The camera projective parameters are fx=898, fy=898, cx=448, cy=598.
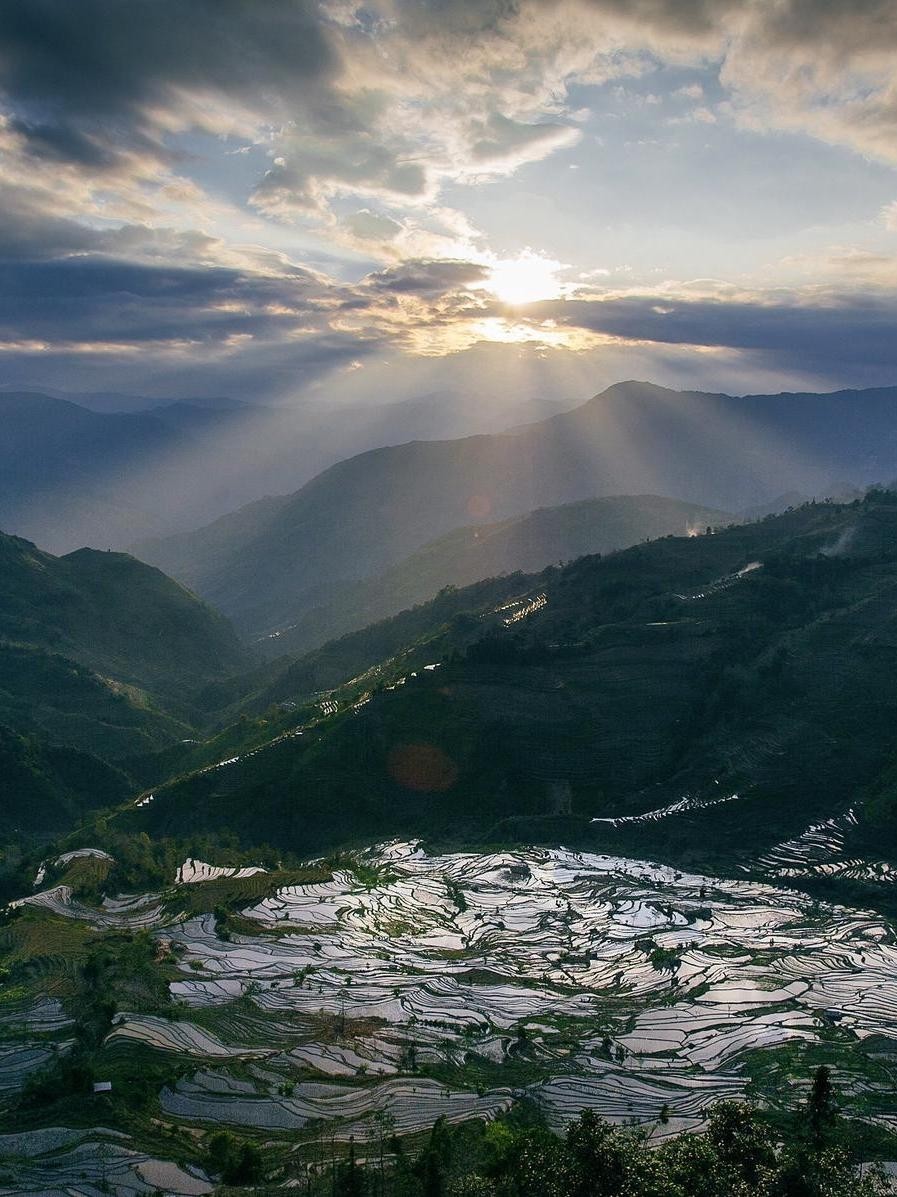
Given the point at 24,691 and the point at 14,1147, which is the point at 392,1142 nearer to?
the point at 14,1147

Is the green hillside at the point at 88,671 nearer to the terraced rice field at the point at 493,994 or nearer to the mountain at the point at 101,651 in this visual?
the mountain at the point at 101,651

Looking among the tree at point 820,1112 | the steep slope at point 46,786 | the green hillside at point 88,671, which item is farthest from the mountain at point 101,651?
the tree at point 820,1112

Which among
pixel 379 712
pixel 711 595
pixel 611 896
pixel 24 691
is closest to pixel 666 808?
pixel 611 896

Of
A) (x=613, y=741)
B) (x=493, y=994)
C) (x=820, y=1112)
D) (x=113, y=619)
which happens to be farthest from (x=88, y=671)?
(x=820, y=1112)

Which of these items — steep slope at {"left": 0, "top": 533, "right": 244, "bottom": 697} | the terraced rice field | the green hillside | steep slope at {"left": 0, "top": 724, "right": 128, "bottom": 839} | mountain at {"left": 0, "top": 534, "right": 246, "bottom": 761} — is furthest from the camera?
steep slope at {"left": 0, "top": 533, "right": 244, "bottom": 697}

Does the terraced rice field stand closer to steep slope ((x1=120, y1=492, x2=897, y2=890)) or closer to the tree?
the tree

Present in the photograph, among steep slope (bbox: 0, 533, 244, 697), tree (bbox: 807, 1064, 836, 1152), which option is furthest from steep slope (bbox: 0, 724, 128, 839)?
tree (bbox: 807, 1064, 836, 1152)
